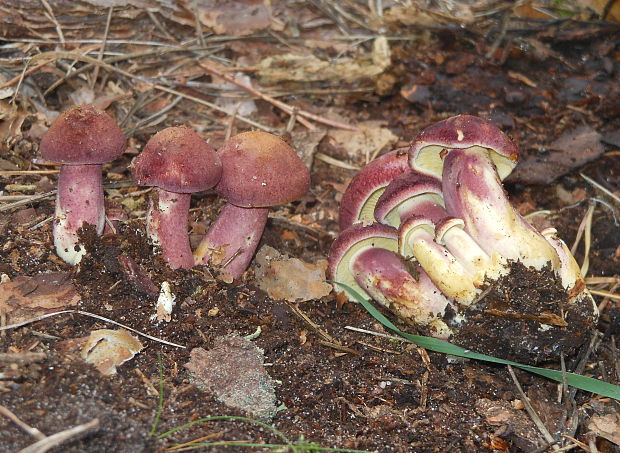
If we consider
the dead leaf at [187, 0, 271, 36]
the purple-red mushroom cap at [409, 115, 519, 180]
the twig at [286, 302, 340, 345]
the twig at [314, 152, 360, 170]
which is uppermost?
the purple-red mushroom cap at [409, 115, 519, 180]

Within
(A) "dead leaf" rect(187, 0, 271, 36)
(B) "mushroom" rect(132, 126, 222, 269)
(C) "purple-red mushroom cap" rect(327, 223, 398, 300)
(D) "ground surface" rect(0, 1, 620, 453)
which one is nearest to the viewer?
(D) "ground surface" rect(0, 1, 620, 453)

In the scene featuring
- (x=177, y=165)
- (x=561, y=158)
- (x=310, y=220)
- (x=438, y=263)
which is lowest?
(x=310, y=220)

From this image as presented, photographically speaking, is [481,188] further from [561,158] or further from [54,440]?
[54,440]

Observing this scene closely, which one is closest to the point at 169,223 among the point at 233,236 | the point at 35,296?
the point at 233,236

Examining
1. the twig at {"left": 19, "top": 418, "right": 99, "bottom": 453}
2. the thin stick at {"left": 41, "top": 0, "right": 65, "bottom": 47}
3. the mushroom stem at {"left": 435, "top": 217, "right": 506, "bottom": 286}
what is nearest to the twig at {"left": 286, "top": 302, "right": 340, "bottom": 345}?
the mushroom stem at {"left": 435, "top": 217, "right": 506, "bottom": 286}

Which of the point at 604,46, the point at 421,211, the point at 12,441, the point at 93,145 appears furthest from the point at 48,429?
the point at 604,46

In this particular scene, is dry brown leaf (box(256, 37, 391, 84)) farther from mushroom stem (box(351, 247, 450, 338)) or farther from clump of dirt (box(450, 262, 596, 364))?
clump of dirt (box(450, 262, 596, 364))

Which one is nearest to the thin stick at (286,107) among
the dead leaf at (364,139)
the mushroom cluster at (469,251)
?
the dead leaf at (364,139)

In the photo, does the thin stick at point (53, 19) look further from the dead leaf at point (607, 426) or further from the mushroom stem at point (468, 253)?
the dead leaf at point (607, 426)
